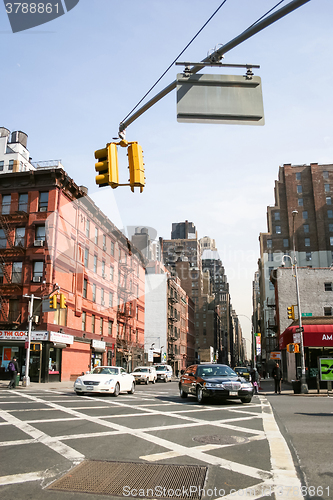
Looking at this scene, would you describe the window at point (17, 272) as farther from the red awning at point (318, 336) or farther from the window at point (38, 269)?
the red awning at point (318, 336)

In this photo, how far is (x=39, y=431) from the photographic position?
9219mm

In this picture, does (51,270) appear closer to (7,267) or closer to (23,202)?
(7,267)

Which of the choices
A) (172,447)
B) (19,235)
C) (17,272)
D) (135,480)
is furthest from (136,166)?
(19,235)

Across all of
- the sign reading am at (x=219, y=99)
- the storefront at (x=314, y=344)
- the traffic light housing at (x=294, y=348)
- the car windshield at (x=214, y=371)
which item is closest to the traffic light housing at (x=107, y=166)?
the sign reading am at (x=219, y=99)

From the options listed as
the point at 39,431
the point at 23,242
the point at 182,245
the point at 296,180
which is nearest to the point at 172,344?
the point at 296,180

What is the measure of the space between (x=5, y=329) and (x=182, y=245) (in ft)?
368

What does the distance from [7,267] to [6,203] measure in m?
6.15

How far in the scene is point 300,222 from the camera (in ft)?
302

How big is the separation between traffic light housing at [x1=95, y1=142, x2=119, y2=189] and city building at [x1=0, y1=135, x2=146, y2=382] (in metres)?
21.5

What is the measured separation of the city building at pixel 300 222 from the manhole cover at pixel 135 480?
270 ft

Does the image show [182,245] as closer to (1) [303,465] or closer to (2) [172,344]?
(2) [172,344]

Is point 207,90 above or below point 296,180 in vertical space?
below

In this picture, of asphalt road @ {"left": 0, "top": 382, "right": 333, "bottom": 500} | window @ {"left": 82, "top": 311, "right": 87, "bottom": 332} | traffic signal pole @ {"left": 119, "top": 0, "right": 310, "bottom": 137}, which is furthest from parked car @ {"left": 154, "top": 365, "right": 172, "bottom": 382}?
traffic signal pole @ {"left": 119, "top": 0, "right": 310, "bottom": 137}

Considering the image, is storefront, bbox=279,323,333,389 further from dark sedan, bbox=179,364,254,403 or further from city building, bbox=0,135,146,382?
city building, bbox=0,135,146,382
